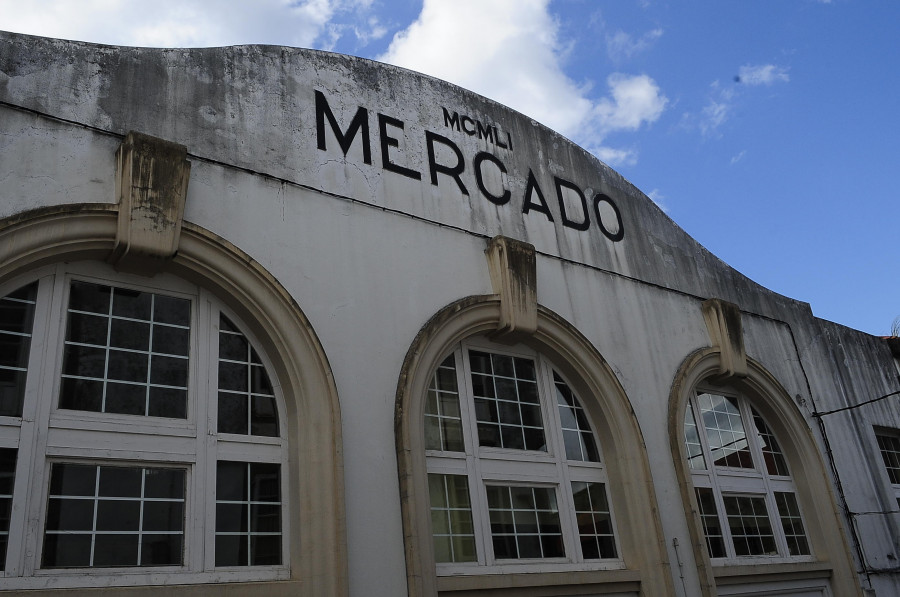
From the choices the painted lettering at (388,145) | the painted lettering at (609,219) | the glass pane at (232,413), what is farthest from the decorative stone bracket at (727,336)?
the glass pane at (232,413)

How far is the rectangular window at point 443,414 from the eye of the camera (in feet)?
24.3

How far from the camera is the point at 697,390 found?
10203mm

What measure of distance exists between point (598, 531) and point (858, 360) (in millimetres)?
6714

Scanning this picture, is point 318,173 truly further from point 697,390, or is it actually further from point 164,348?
point 697,390

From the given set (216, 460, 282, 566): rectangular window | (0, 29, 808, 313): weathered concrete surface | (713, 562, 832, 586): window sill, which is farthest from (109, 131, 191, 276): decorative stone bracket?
(713, 562, 832, 586): window sill

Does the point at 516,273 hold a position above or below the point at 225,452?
above

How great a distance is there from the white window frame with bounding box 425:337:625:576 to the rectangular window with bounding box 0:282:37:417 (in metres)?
3.41

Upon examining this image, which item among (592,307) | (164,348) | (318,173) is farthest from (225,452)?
(592,307)

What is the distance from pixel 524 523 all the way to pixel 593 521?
0.95 metres

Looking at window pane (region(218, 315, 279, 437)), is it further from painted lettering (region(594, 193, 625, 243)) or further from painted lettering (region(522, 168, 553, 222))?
painted lettering (region(594, 193, 625, 243))

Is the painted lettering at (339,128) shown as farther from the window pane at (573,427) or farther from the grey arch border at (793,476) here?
the grey arch border at (793,476)

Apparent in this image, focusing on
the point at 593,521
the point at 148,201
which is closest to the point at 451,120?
the point at 148,201

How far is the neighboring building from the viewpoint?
5.75 metres

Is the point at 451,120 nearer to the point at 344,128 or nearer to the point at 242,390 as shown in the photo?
the point at 344,128
